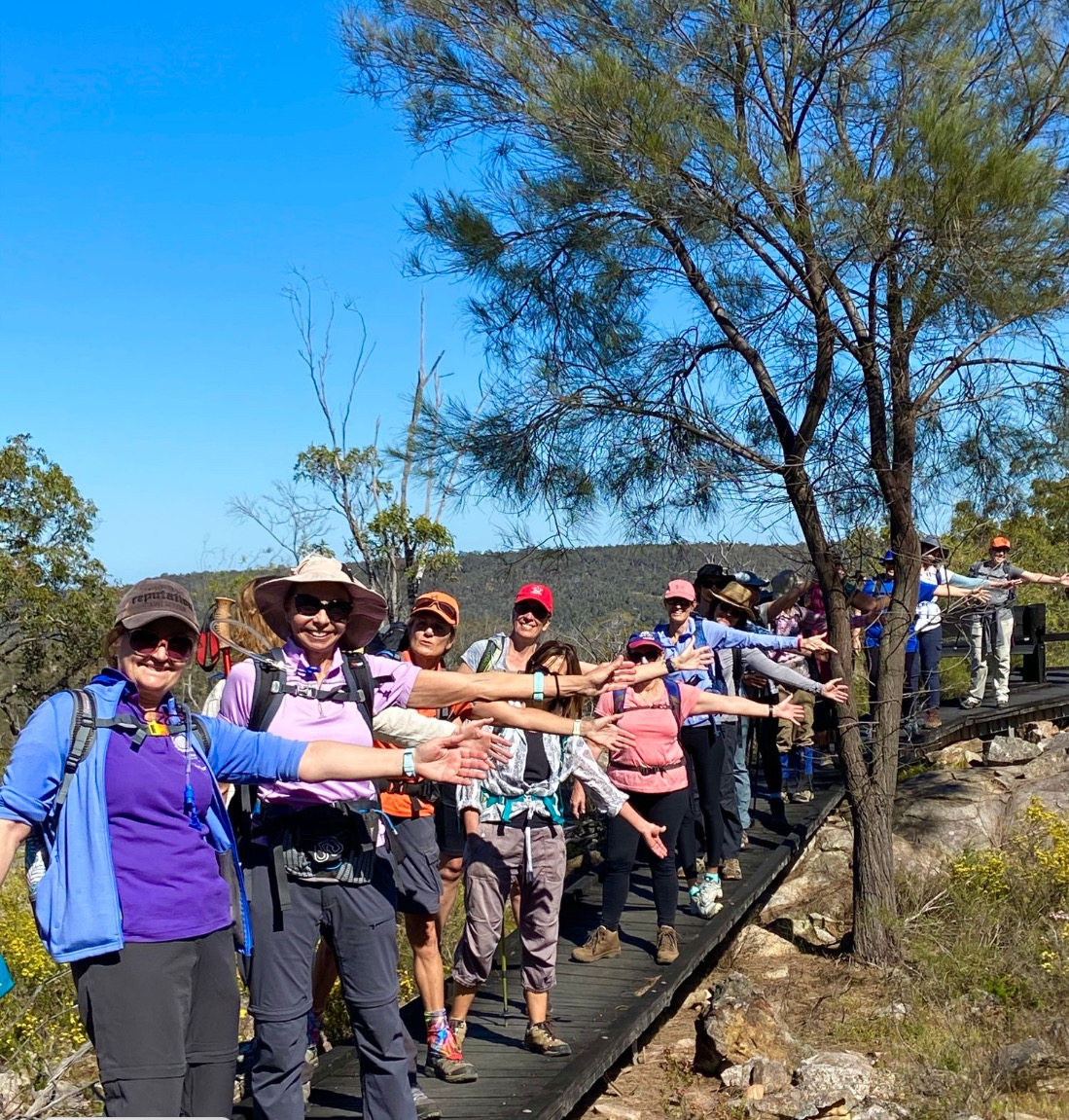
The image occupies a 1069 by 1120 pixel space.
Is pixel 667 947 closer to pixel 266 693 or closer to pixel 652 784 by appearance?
pixel 652 784

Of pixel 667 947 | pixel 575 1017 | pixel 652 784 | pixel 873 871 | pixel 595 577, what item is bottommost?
pixel 575 1017

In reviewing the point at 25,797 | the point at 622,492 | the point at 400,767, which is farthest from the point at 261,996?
the point at 622,492

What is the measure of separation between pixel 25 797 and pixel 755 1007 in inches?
158

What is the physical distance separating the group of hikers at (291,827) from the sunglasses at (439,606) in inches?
0.5

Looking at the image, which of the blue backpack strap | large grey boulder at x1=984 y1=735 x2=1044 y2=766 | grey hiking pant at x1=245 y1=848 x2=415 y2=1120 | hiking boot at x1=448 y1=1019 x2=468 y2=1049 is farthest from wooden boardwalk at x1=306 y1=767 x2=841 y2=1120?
large grey boulder at x1=984 y1=735 x2=1044 y2=766

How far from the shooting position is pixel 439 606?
186 inches

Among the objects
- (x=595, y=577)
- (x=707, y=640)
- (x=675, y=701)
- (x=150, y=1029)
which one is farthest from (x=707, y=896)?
(x=595, y=577)

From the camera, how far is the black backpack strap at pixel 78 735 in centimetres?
273

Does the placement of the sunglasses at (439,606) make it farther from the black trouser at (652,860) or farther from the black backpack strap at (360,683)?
the black trouser at (652,860)

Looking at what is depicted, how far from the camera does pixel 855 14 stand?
6.28m

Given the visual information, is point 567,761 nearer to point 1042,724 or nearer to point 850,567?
point 850,567

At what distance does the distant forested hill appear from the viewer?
7.42 metres

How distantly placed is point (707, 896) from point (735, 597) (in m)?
1.74

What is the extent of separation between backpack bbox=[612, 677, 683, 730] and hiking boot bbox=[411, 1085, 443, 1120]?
214 cm
